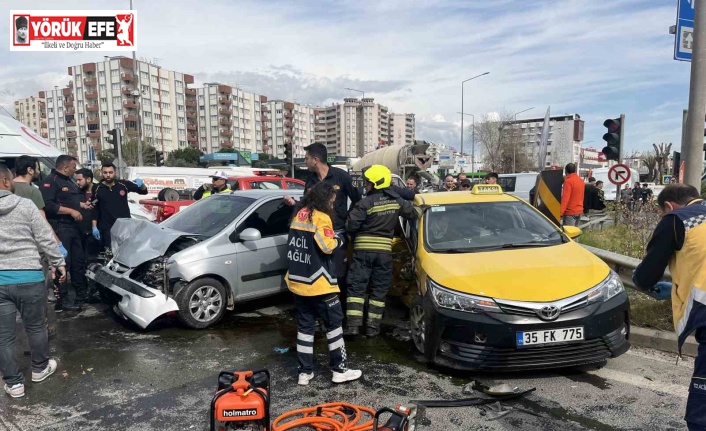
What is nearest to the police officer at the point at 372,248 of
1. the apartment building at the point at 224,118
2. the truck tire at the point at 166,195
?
the truck tire at the point at 166,195

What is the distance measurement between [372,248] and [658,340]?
9.67 ft

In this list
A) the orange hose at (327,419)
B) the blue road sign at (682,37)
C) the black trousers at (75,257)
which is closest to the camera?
the orange hose at (327,419)

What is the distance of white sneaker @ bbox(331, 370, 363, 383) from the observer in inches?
163

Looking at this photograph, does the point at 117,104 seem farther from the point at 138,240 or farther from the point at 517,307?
the point at 517,307

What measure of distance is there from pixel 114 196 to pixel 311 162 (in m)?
3.21

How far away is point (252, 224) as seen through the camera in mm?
6160

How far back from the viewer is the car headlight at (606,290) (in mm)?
4021

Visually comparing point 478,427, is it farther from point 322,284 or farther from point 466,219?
point 466,219

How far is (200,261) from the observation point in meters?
5.61

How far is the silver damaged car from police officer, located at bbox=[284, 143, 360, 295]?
0.73 m

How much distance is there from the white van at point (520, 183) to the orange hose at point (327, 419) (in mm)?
18241

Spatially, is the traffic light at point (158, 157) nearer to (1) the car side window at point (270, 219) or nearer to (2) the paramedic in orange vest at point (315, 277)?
(1) the car side window at point (270, 219)

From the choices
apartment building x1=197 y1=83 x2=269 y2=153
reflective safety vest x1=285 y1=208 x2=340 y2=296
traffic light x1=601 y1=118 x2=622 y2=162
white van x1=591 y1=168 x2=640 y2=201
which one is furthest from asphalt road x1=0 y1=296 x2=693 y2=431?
apartment building x1=197 y1=83 x2=269 y2=153

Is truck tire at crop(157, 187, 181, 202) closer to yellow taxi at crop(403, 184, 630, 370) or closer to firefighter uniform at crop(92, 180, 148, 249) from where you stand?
firefighter uniform at crop(92, 180, 148, 249)
